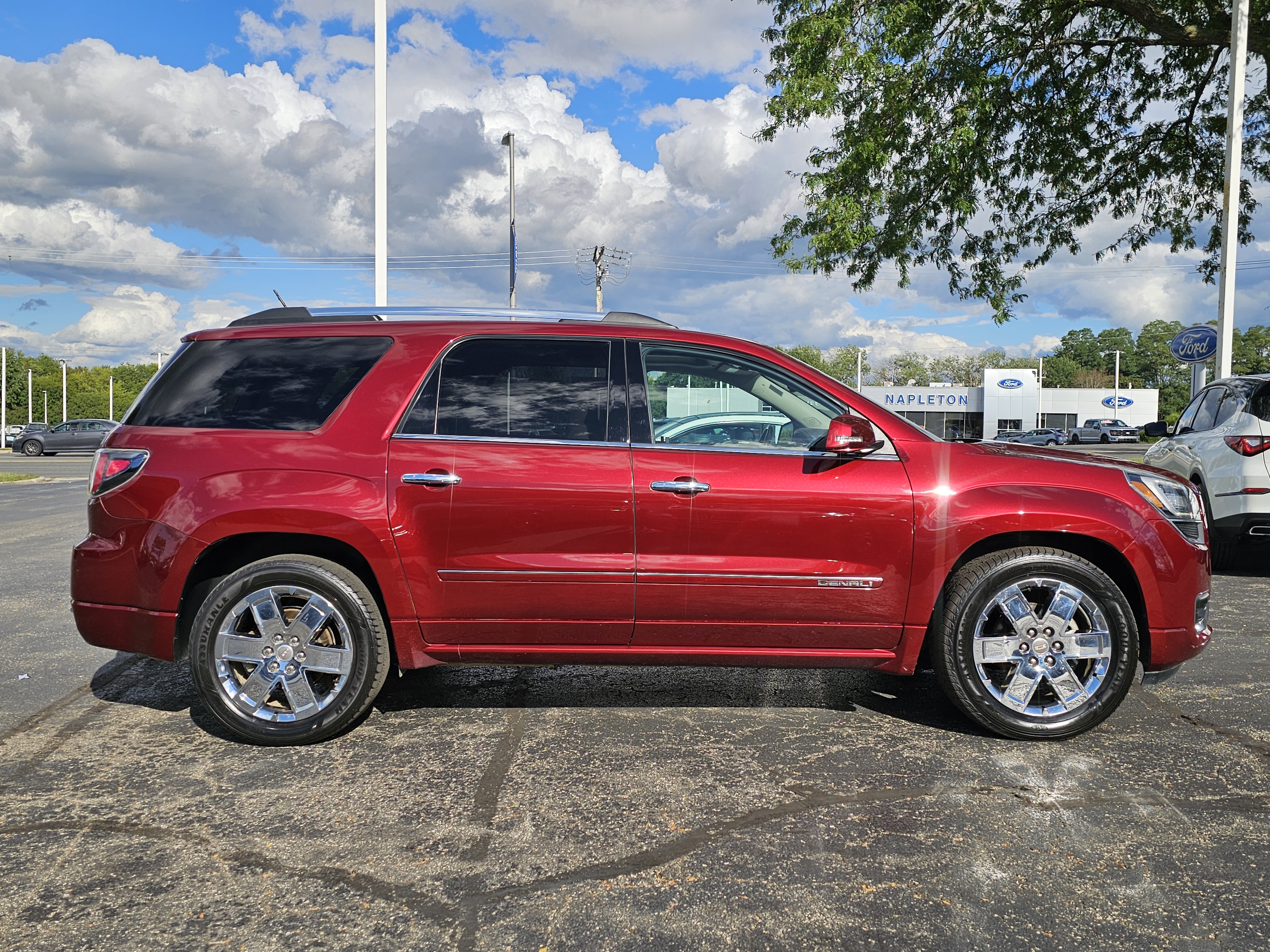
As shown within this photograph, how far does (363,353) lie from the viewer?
4.13 metres

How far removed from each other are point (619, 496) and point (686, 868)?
1537mm

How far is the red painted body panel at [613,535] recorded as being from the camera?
12.6ft

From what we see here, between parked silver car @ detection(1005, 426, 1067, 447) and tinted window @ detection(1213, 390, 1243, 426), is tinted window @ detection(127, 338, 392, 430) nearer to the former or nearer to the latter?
tinted window @ detection(1213, 390, 1243, 426)

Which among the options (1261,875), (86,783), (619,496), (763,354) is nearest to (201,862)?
(86,783)

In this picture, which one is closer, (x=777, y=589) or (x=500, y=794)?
(x=500, y=794)

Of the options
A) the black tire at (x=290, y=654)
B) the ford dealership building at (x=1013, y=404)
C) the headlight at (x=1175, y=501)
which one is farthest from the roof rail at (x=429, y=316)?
the ford dealership building at (x=1013, y=404)

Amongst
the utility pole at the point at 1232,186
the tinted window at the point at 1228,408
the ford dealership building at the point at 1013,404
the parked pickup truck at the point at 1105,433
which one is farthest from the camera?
the ford dealership building at the point at 1013,404

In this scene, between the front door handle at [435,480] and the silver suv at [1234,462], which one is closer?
the front door handle at [435,480]

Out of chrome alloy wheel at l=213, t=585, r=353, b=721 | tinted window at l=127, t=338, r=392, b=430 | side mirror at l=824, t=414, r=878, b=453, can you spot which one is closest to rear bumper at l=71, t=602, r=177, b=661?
chrome alloy wheel at l=213, t=585, r=353, b=721

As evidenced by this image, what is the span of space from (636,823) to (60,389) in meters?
151

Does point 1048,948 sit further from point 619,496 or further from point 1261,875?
point 619,496

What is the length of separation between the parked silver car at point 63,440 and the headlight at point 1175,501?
43100 millimetres

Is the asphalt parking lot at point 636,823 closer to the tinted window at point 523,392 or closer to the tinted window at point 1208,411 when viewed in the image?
the tinted window at point 523,392

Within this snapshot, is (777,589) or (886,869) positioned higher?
(777,589)
